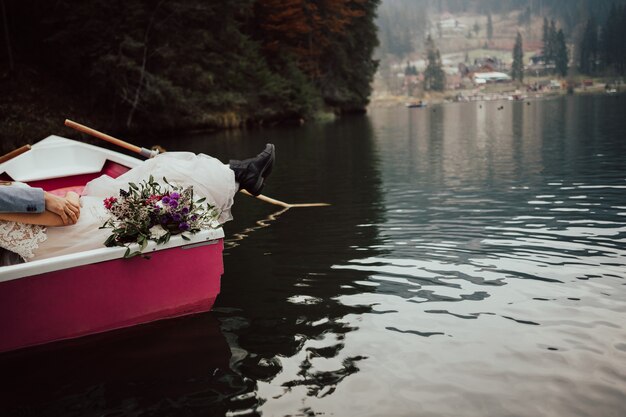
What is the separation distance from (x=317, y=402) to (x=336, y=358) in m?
0.56

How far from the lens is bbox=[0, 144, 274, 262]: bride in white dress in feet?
13.5

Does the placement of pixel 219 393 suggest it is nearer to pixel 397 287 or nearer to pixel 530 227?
pixel 397 287

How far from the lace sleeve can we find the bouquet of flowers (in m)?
0.47

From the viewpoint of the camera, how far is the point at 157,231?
14.2ft

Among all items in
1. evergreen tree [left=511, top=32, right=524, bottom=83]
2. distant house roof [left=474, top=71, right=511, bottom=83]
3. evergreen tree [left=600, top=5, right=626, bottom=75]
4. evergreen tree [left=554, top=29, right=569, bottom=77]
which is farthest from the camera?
distant house roof [left=474, top=71, right=511, bottom=83]

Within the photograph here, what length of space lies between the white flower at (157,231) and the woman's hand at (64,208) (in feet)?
1.88

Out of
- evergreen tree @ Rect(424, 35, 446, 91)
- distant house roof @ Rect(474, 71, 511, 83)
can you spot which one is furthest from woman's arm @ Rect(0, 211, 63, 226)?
distant house roof @ Rect(474, 71, 511, 83)

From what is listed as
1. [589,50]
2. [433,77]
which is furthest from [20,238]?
[433,77]

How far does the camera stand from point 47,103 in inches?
930

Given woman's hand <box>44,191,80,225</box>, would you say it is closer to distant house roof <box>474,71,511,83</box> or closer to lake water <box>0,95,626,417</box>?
lake water <box>0,95,626,417</box>

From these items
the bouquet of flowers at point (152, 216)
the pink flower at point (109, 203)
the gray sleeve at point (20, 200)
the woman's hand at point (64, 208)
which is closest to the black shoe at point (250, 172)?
the bouquet of flowers at point (152, 216)

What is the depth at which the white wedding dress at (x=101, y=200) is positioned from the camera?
162 inches

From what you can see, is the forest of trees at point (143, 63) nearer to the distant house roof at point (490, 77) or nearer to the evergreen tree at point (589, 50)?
the evergreen tree at point (589, 50)

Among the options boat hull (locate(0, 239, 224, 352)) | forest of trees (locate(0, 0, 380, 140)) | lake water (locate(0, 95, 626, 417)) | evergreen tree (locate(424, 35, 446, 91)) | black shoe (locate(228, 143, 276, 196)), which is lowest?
lake water (locate(0, 95, 626, 417))
